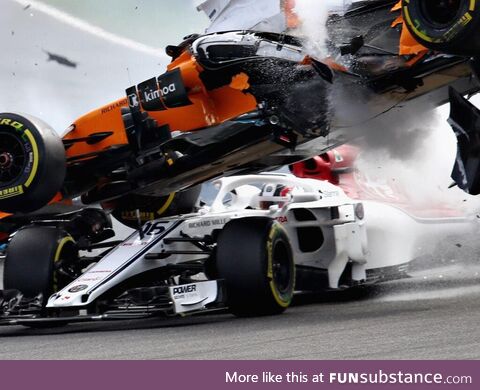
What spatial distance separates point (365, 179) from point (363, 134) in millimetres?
2199

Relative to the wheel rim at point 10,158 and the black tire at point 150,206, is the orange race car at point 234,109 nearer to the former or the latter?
the wheel rim at point 10,158

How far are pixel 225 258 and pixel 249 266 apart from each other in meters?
0.21

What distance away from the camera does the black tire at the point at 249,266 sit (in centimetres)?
876

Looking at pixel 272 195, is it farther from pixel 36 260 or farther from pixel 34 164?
pixel 34 164

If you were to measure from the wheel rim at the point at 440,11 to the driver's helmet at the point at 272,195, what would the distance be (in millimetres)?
3260

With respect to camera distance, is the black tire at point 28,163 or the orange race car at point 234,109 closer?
the orange race car at point 234,109

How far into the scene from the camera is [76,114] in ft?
48.6

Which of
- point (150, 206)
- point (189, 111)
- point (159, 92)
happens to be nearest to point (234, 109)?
point (189, 111)

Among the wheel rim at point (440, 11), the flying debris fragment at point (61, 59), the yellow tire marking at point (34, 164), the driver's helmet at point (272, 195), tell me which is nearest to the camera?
the wheel rim at point (440, 11)

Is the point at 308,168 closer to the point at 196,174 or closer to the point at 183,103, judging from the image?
the point at 196,174

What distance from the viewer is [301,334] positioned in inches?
291

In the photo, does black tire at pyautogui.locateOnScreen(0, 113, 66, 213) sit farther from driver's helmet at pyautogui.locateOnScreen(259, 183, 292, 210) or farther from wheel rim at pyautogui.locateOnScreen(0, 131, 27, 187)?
driver's helmet at pyautogui.locateOnScreen(259, 183, 292, 210)

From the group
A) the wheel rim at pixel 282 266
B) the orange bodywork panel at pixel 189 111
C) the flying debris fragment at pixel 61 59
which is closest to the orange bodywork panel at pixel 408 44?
the orange bodywork panel at pixel 189 111
